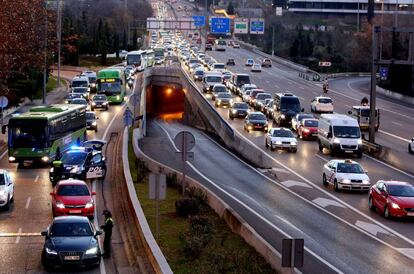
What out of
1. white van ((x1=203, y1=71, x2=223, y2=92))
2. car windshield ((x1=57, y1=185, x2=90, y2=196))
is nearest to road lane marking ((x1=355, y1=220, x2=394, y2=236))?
car windshield ((x1=57, y1=185, x2=90, y2=196))

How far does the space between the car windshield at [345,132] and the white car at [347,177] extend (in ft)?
33.0

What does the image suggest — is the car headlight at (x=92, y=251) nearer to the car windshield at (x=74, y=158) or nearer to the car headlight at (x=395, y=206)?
the car headlight at (x=395, y=206)

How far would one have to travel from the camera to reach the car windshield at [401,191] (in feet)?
101

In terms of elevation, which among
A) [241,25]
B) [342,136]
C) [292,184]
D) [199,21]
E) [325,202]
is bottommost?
[292,184]

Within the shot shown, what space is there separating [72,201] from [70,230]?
623cm

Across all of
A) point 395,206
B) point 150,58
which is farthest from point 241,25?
point 395,206

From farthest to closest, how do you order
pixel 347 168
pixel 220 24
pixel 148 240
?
1. pixel 220 24
2. pixel 347 168
3. pixel 148 240

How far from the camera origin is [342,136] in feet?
155

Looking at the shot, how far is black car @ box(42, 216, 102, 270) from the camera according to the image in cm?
2086

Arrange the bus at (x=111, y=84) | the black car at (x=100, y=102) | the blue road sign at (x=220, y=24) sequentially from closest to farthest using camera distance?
the black car at (x=100, y=102), the bus at (x=111, y=84), the blue road sign at (x=220, y=24)

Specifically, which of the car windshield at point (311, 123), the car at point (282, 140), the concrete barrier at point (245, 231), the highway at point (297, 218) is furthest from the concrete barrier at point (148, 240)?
the car windshield at point (311, 123)

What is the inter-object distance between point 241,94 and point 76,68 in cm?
4398

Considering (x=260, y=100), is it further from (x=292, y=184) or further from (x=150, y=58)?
(x=150, y=58)

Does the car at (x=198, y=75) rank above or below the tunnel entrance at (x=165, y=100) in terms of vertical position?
above
